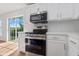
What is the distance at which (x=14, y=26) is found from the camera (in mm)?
1286

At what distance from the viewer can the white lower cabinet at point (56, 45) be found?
1224 mm

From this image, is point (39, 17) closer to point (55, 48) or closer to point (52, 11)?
point (52, 11)

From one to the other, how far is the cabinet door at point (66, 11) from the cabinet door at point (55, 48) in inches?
13.4

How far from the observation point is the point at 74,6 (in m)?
1.27

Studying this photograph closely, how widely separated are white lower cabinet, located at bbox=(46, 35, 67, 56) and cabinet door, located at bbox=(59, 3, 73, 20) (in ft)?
0.93

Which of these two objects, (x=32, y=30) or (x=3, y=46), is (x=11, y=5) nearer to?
(x=32, y=30)

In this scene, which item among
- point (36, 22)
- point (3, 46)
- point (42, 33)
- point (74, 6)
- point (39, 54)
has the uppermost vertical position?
point (74, 6)

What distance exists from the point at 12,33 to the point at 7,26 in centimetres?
11

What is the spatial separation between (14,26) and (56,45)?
0.59m

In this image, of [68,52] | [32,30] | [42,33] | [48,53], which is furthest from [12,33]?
[68,52]

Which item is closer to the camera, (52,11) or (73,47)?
(73,47)

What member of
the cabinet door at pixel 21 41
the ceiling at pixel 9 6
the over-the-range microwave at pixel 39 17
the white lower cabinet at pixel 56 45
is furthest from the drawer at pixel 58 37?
the ceiling at pixel 9 6

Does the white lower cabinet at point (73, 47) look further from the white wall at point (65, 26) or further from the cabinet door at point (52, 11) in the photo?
the cabinet door at point (52, 11)

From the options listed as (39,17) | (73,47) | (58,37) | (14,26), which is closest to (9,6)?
(14,26)
